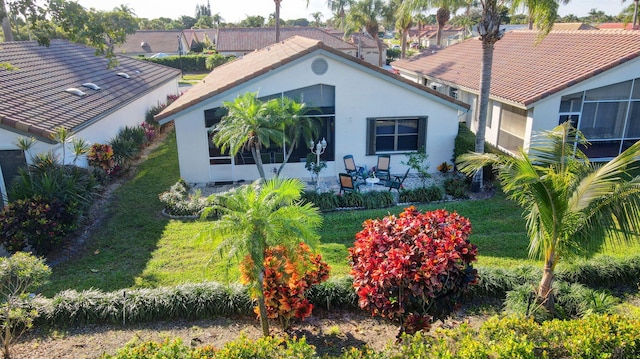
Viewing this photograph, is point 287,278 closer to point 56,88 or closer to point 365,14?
point 56,88

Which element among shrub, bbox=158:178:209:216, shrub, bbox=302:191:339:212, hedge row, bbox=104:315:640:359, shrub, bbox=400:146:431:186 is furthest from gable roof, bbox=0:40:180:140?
shrub, bbox=400:146:431:186

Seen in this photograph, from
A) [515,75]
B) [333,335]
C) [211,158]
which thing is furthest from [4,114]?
[515,75]

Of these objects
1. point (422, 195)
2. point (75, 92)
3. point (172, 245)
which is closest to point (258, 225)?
point (172, 245)

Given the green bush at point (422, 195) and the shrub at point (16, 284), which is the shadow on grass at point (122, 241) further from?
the green bush at point (422, 195)

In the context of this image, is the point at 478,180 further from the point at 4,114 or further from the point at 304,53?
the point at 4,114

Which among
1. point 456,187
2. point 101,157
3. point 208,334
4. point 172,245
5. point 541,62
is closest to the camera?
point 208,334

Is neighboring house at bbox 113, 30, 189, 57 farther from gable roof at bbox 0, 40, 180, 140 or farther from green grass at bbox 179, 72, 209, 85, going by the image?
gable roof at bbox 0, 40, 180, 140

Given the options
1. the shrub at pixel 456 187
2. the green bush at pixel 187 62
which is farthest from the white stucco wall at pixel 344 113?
the green bush at pixel 187 62
